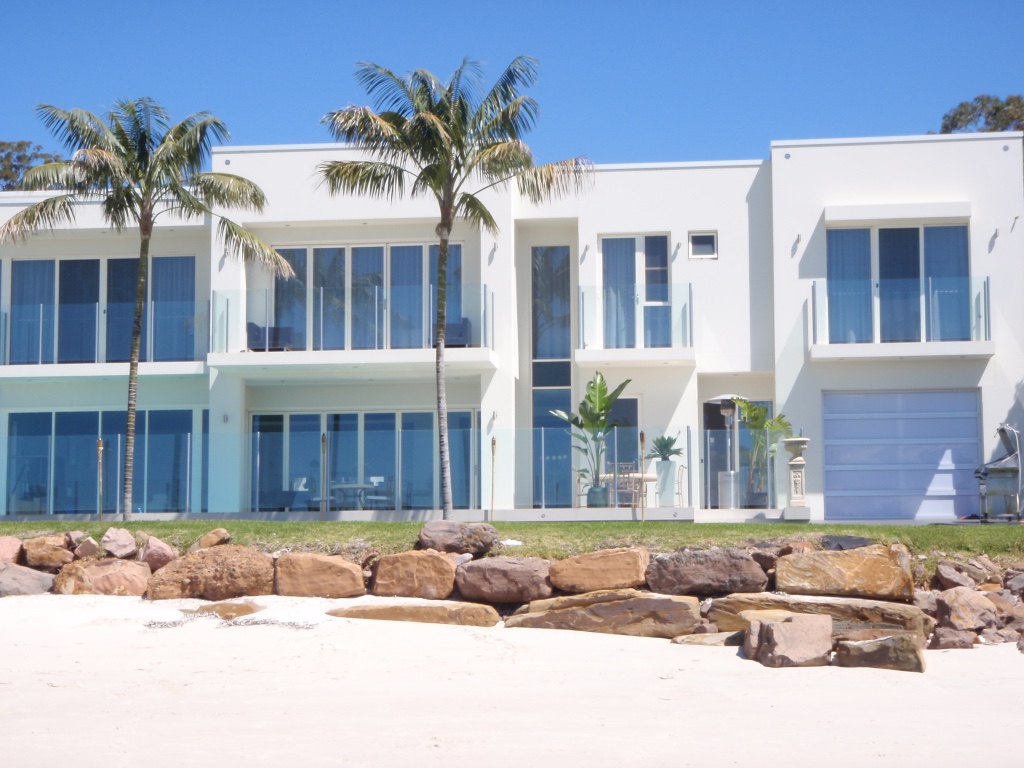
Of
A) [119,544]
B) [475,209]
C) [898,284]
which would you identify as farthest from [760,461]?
[119,544]

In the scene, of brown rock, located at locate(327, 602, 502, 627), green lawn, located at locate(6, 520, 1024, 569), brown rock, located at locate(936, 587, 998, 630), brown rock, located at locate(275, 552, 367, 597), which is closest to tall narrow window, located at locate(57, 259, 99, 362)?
green lawn, located at locate(6, 520, 1024, 569)

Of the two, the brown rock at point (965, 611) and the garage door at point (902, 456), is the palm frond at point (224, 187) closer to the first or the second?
the garage door at point (902, 456)

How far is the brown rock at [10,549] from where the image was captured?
47.6 feet

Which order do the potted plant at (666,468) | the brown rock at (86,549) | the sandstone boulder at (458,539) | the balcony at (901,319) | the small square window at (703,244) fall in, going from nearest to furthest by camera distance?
the sandstone boulder at (458,539) < the brown rock at (86,549) < the potted plant at (666,468) < the balcony at (901,319) < the small square window at (703,244)

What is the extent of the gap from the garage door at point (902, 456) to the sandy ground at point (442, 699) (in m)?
11.3

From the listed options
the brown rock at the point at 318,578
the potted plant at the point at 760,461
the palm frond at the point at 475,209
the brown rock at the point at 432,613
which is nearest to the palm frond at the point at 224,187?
the palm frond at the point at 475,209

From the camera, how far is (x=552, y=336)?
2412cm

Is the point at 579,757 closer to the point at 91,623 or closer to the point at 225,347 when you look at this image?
the point at 91,623

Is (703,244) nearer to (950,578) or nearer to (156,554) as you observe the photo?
(950,578)

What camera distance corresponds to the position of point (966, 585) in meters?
13.0

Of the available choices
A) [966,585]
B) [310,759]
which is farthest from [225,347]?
[310,759]

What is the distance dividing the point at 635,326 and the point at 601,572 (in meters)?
10.6

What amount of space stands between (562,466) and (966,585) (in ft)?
28.1

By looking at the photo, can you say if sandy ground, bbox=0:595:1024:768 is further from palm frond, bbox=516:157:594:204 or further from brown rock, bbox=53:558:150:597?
palm frond, bbox=516:157:594:204
